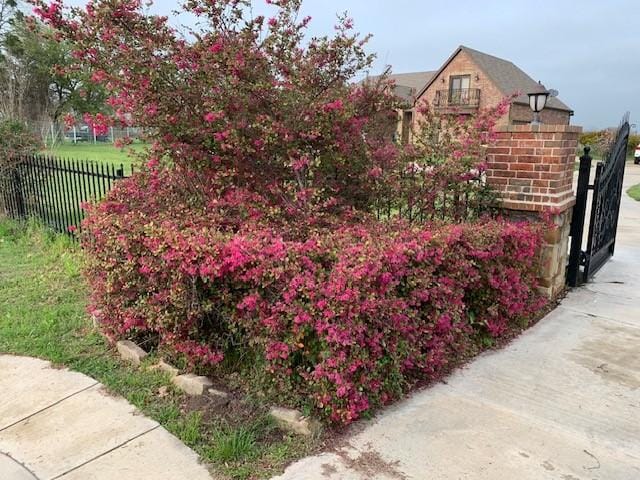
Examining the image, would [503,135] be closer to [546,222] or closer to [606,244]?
[546,222]

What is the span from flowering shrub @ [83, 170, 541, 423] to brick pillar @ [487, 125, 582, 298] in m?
0.61

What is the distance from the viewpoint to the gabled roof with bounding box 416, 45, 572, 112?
33781 millimetres

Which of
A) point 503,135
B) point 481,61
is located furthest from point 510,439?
point 481,61

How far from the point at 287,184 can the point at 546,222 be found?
2234mm

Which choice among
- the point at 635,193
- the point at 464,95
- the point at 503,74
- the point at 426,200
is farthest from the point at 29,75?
the point at 503,74

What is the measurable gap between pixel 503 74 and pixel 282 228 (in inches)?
1448

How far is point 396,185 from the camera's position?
13.1 feet

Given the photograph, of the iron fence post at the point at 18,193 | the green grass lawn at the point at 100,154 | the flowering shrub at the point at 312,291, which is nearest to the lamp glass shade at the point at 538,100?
the flowering shrub at the point at 312,291

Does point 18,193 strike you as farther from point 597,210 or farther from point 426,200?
point 597,210

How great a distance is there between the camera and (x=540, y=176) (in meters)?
4.30

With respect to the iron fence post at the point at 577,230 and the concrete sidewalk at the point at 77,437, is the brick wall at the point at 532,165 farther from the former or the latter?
the concrete sidewalk at the point at 77,437

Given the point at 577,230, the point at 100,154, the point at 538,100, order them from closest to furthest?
the point at 577,230 → the point at 538,100 → the point at 100,154

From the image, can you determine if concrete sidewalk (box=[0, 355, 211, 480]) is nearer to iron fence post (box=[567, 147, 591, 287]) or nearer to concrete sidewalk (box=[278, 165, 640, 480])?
concrete sidewalk (box=[278, 165, 640, 480])

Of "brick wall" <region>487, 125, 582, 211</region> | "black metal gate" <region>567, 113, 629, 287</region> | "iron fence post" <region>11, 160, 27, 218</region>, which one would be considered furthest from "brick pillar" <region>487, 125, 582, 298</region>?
"iron fence post" <region>11, 160, 27, 218</region>
